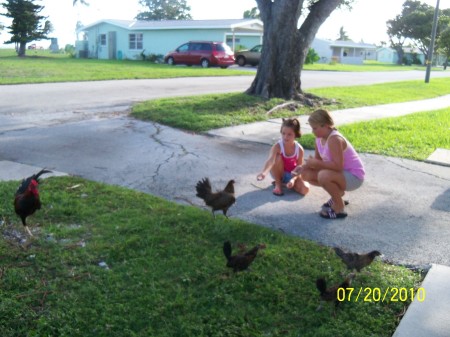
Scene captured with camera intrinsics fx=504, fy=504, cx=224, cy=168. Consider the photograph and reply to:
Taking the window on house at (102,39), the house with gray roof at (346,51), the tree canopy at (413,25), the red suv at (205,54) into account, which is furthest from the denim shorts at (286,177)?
the tree canopy at (413,25)

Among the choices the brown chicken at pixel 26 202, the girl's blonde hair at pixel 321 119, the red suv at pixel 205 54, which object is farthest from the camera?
the red suv at pixel 205 54

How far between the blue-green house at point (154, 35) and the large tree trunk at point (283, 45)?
1016 inches

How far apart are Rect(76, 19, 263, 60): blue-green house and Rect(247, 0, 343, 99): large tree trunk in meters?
25.8

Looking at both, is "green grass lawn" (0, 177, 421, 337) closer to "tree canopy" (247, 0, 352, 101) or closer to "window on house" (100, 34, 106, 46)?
"tree canopy" (247, 0, 352, 101)

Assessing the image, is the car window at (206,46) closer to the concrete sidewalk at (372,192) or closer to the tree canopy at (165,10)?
the concrete sidewalk at (372,192)

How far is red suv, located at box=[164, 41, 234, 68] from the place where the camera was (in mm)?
31609

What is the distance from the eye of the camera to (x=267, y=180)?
6457mm

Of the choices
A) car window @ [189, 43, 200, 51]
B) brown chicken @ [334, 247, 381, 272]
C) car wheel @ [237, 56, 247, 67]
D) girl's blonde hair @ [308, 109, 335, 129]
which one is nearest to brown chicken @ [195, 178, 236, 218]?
girl's blonde hair @ [308, 109, 335, 129]

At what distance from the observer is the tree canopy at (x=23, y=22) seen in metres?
40.0

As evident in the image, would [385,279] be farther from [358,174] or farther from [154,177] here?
[154,177]

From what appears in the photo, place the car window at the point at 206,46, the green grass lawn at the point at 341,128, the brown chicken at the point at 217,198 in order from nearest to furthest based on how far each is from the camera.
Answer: the brown chicken at the point at 217,198 → the green grass lawn at the point at 341,128 → the car window at the point at 206,46

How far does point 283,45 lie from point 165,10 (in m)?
69.6

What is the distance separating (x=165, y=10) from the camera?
256 ft

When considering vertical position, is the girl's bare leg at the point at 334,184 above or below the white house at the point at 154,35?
below
